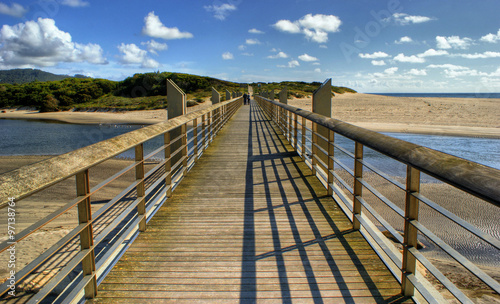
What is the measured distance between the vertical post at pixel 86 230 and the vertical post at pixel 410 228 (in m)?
1.99

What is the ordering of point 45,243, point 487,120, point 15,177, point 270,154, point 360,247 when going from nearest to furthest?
point 15,177
point 360,247
point 45,243
point 270,154
point 487,120

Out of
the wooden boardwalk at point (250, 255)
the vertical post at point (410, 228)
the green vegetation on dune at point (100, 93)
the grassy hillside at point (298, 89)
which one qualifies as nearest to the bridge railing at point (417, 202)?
the vertical post at point (410, 228)

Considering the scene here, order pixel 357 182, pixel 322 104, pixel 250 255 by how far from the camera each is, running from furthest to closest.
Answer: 1. pixel 322 104
2. pixel 357 182
3. pixel 250 255

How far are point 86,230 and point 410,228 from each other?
2.06m

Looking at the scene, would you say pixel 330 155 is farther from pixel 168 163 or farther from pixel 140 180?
pixel 140 180

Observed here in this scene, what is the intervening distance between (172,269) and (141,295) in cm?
38

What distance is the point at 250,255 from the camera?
9.67 ft

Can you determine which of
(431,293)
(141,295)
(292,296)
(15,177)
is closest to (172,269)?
(141,295)

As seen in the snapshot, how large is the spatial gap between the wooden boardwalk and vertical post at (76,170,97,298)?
101 mm

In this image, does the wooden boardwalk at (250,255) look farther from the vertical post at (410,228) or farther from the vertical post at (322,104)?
the vertical post at (322,104)

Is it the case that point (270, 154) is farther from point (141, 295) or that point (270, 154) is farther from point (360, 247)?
point (141, 295)

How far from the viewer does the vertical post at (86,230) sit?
7.06 ft

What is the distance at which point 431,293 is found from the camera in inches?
84.0

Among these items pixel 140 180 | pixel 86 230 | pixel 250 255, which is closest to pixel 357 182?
pixel 250 255
